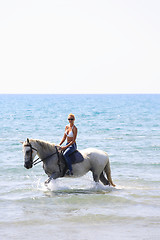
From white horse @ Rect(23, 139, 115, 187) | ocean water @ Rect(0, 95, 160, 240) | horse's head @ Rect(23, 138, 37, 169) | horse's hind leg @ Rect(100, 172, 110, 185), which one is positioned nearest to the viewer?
ocean water @ Rect(0, 95, 160, 240)

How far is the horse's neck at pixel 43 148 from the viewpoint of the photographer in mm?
11859

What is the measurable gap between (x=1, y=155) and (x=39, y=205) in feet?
33.6

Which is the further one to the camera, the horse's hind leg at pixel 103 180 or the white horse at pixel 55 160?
the horse's hind leg at pixel 103 180

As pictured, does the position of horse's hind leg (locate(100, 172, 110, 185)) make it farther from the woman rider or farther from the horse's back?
the woman rider

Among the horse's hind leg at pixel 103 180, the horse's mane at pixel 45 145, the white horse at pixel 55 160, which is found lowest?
the horse's hind leg at pixel 103 180

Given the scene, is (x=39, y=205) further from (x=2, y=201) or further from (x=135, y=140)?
(x=135, y=140)

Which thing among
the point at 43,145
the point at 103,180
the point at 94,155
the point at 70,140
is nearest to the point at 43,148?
the point at 43,145

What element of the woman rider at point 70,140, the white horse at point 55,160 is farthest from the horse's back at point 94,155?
the woman rider at point 70,140

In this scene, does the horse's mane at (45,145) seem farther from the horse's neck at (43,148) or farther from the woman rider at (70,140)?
the woman rider at (70,140)

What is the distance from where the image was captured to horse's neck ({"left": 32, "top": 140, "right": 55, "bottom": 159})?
38.9 ft

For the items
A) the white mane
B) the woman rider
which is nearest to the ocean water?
the woman rider

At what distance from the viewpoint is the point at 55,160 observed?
12094mm

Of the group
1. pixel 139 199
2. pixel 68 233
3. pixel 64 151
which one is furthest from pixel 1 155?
pixel 68 233

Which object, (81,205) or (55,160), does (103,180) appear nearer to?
(55,160)
